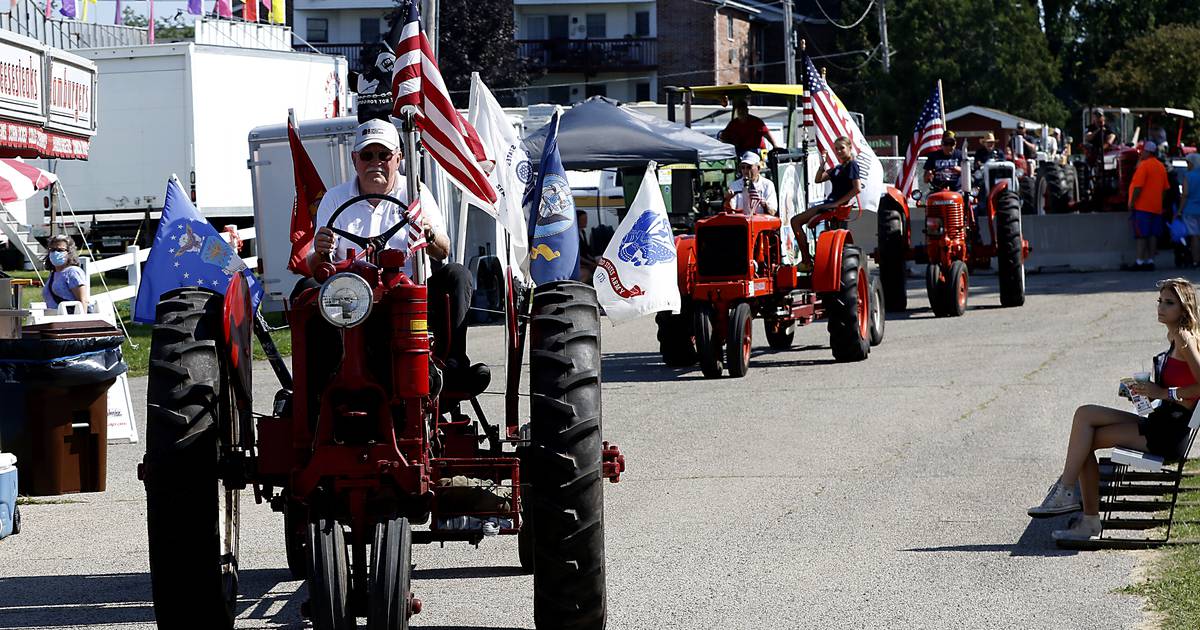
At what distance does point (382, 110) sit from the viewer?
36.8 feet

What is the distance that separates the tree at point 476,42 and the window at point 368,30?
43.2 feet

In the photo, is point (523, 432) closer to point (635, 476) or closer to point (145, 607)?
point (145, 607)

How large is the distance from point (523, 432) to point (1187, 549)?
3197mm

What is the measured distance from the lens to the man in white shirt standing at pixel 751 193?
15.8 m

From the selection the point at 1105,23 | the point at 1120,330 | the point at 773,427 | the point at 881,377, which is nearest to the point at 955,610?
the point at 773,427

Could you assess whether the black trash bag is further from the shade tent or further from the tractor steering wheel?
the shade tent

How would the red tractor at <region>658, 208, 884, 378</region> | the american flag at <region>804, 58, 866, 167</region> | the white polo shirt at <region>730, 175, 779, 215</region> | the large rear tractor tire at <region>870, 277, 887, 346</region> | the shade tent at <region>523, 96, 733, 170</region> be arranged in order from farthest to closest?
1. the shade tent at <region>523, 96, 733, 170</region>
2. the american flag at <region>804, 58, 866, 167</region>
3. the large rear tractor tire at <region>870, 277, 887, 346</region>
4. the white polo shirt at <region>730, 175, 779, 215</region>
5. the red tractor at <region>658, 208, 884, 378</region>

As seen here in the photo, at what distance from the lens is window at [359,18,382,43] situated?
64.8 metres

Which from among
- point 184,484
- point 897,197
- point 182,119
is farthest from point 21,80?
point 182,119

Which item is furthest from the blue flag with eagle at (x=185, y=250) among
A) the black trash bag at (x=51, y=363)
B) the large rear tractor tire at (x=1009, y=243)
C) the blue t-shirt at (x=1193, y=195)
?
the blue t-shirt at (x=1193, y=195)

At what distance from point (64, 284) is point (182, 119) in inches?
531

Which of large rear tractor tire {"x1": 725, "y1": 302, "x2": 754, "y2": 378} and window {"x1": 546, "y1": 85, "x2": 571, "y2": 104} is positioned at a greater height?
window {"x1": 546, "y1": 85, "x2": 571, "y2": 104}

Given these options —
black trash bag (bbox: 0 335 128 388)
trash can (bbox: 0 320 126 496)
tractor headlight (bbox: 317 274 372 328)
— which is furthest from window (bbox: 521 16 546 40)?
tractor headlight (bbox: 317 274 372 328)

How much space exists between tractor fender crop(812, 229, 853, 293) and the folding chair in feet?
23.8
